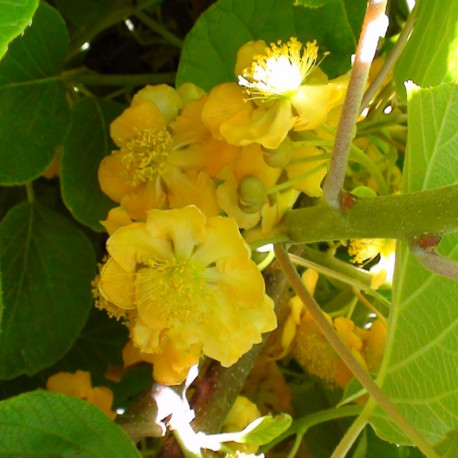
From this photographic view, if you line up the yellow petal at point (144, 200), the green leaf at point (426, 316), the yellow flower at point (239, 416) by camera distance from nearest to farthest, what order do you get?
1. the green leaf at point (426, 316)
2. the yellow petal at point (144, 200)
3. the yellow flower at point (239, 416)

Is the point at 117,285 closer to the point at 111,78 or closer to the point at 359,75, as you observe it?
the point at 359,75

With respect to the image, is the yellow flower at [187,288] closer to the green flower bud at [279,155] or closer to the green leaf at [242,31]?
the green flower bud at [279,155]

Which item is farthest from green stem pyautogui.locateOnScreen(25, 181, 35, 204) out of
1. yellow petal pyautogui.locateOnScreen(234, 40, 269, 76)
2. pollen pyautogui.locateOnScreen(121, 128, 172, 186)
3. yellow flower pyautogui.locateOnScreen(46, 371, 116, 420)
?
yellow petal pyautogui.locateOnScreen(234, 40, 269, 76)

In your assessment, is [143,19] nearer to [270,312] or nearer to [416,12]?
[416,12]

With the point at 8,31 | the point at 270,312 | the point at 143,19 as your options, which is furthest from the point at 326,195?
the point at 143,19

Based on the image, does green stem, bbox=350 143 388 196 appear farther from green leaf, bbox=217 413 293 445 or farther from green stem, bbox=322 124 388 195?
green leaf, bbox=217 413 293 445

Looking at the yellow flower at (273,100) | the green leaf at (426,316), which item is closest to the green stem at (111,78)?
the yellow flower at (273,100)
